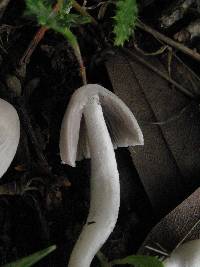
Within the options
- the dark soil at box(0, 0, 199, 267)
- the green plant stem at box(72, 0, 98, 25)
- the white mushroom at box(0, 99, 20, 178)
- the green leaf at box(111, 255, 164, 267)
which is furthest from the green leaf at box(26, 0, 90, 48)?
the green leaf at box(111, 255, 164, 267)

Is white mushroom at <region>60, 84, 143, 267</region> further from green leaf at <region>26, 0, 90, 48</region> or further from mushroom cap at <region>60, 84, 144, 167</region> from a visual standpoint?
green leaf at <region>26, 0, 90, 48</region>

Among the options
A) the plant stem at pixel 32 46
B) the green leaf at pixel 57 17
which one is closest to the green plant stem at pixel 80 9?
the green leaf at pixel 57 17

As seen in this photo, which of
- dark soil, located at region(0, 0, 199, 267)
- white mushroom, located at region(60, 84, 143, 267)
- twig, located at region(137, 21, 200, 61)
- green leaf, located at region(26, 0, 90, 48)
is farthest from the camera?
twig, located at region(137, 21, 200, 61)

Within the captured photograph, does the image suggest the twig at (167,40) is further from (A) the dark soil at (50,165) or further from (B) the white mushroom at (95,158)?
(B) the white mushroom at (95,158)

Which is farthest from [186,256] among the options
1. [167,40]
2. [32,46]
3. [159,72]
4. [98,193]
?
[32,46]

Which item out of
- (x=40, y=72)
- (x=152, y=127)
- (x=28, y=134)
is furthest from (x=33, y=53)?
(x=152, y=127)

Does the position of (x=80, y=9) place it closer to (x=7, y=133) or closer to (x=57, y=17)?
(x=57, y=17)
